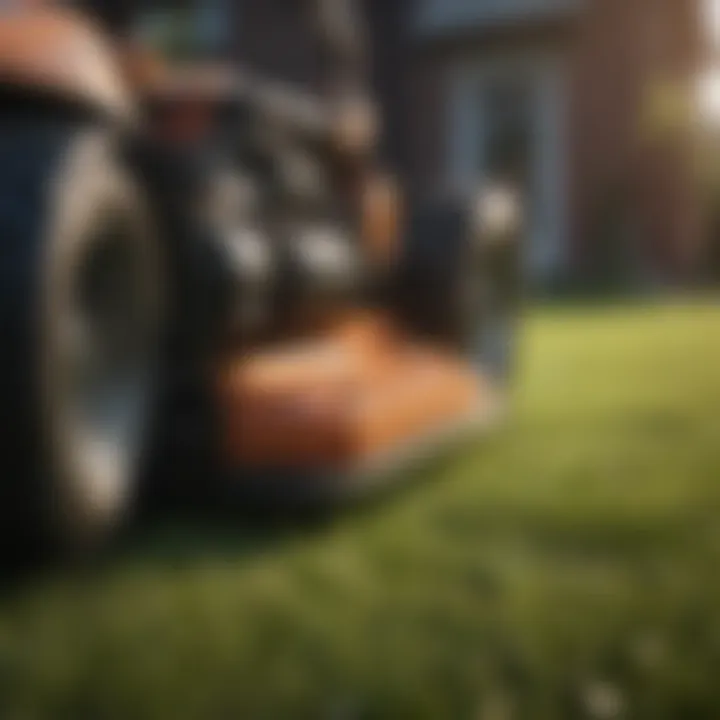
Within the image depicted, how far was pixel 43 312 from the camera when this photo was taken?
3.10ft

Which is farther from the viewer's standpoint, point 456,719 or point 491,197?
point 491,197

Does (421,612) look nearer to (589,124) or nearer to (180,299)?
(180,299)

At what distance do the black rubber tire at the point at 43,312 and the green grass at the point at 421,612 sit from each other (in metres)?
0.06

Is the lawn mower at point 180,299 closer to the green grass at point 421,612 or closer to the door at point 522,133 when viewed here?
the green grass at point 421,612

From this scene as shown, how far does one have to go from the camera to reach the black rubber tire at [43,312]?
93 cm

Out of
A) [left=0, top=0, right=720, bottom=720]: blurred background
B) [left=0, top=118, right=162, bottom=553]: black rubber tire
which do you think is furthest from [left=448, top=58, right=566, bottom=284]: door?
[left=0, top=118, right=162, bottom=553]: black rubber tire

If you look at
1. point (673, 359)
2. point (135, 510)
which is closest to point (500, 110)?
point (673, 359)

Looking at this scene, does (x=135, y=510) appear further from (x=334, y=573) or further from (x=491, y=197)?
(x=491, y=197)

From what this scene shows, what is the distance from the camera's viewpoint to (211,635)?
92cm

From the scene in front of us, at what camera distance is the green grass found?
0.84m

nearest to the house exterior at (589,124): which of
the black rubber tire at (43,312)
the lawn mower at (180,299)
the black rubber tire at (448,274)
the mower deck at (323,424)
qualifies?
the black rubber tire at (448,274)

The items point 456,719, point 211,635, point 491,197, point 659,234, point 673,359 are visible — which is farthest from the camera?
point 659,234

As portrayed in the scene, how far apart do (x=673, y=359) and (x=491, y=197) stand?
479 millimetres

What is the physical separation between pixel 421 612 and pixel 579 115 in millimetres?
4606
